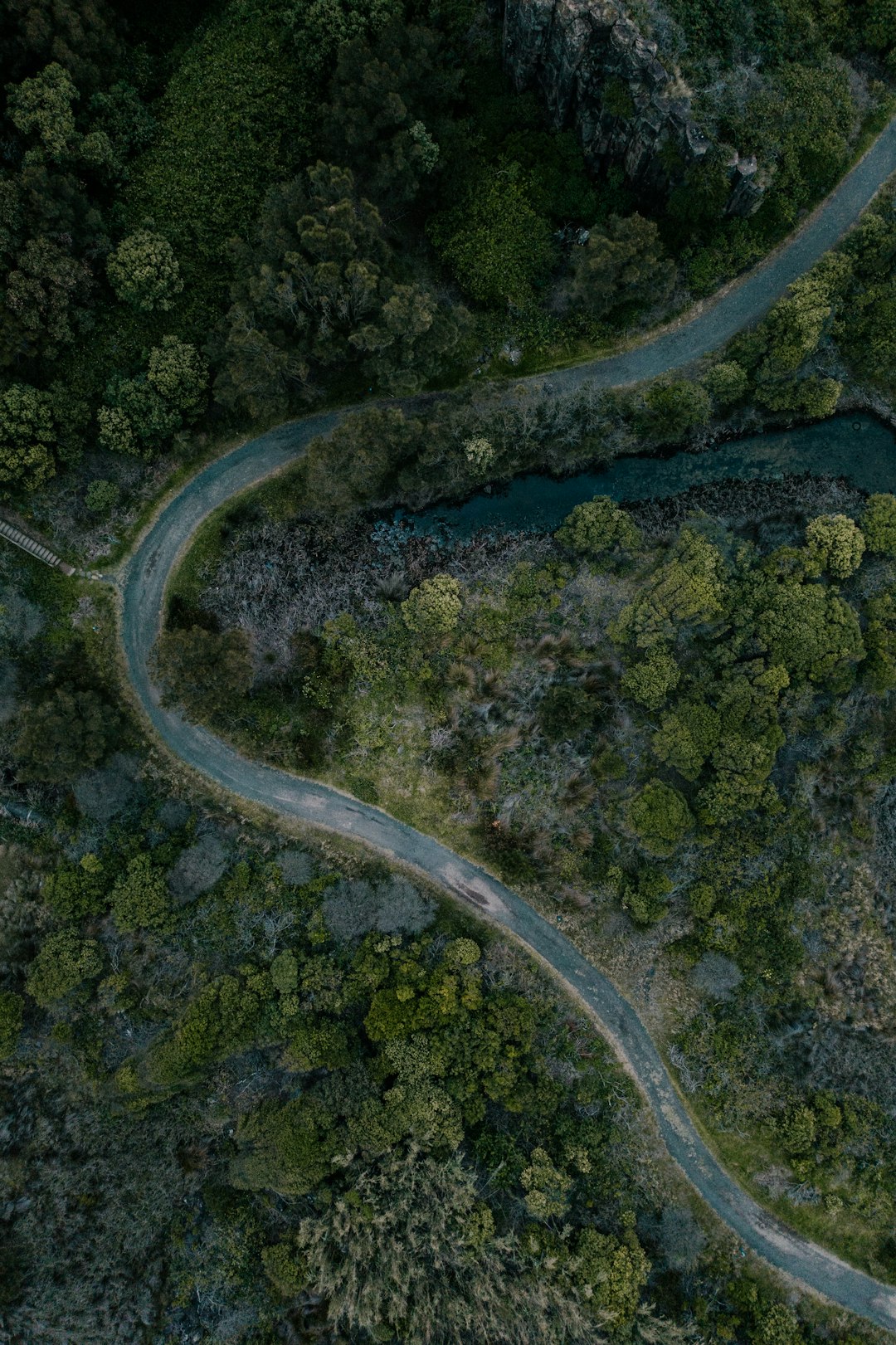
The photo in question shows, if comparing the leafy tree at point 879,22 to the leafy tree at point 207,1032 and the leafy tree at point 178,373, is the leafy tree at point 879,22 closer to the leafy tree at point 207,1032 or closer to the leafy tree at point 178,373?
the leafy tree at point 178,373

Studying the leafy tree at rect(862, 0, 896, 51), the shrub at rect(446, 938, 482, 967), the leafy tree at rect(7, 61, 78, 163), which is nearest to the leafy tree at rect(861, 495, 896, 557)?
the leafy tree at rect(862, 0, 896, 51)

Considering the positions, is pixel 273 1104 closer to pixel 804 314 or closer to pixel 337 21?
pixel 804 314

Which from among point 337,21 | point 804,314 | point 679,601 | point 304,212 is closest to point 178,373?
point 304,212

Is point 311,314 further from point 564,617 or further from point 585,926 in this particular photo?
point 585,926

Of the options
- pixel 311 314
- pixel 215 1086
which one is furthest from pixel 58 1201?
pixel 311 314

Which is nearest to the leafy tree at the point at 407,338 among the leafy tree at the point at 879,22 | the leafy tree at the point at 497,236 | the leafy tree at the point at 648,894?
the leafy tree at the point at 497,236

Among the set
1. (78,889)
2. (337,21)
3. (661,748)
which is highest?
(337,21)

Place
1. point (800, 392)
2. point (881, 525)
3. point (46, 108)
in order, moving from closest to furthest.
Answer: point (46, 108) < point (881, 525) < point (800, 392)
